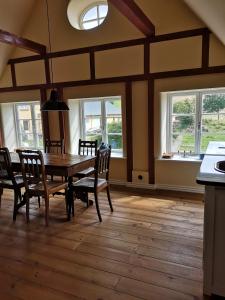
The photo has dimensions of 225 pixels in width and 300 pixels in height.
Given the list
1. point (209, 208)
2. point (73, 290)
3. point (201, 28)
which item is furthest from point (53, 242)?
point (201, 28)

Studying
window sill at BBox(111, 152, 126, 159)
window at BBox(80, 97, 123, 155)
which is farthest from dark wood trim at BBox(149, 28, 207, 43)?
window sill at BBox(111, 152, 126, 159)

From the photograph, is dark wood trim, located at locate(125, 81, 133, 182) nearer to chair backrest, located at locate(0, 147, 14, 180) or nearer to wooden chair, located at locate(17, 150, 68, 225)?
wooden chair, located at locate(17, 150, 68, 225)

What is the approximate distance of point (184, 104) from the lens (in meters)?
3.95

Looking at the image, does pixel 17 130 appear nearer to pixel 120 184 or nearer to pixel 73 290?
pixel 120 184

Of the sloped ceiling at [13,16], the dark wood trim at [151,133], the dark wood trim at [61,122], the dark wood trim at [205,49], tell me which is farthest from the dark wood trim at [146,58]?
the sloped ceiling at [13,16]

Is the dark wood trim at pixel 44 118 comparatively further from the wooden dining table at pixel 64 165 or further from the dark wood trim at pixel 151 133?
the dark wood trim at pixel 151 133

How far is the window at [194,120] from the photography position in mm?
3754

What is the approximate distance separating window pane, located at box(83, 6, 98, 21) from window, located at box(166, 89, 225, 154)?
2.08 m

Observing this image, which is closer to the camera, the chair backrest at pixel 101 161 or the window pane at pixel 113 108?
the chair backrest at pixel 101 161

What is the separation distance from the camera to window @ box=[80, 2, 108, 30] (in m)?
4.18

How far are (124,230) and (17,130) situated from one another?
408cm

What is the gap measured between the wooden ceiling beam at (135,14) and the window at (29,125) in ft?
9.51

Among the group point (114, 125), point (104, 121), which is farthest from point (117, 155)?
point (104, 121)

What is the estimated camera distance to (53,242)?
8.28ft
